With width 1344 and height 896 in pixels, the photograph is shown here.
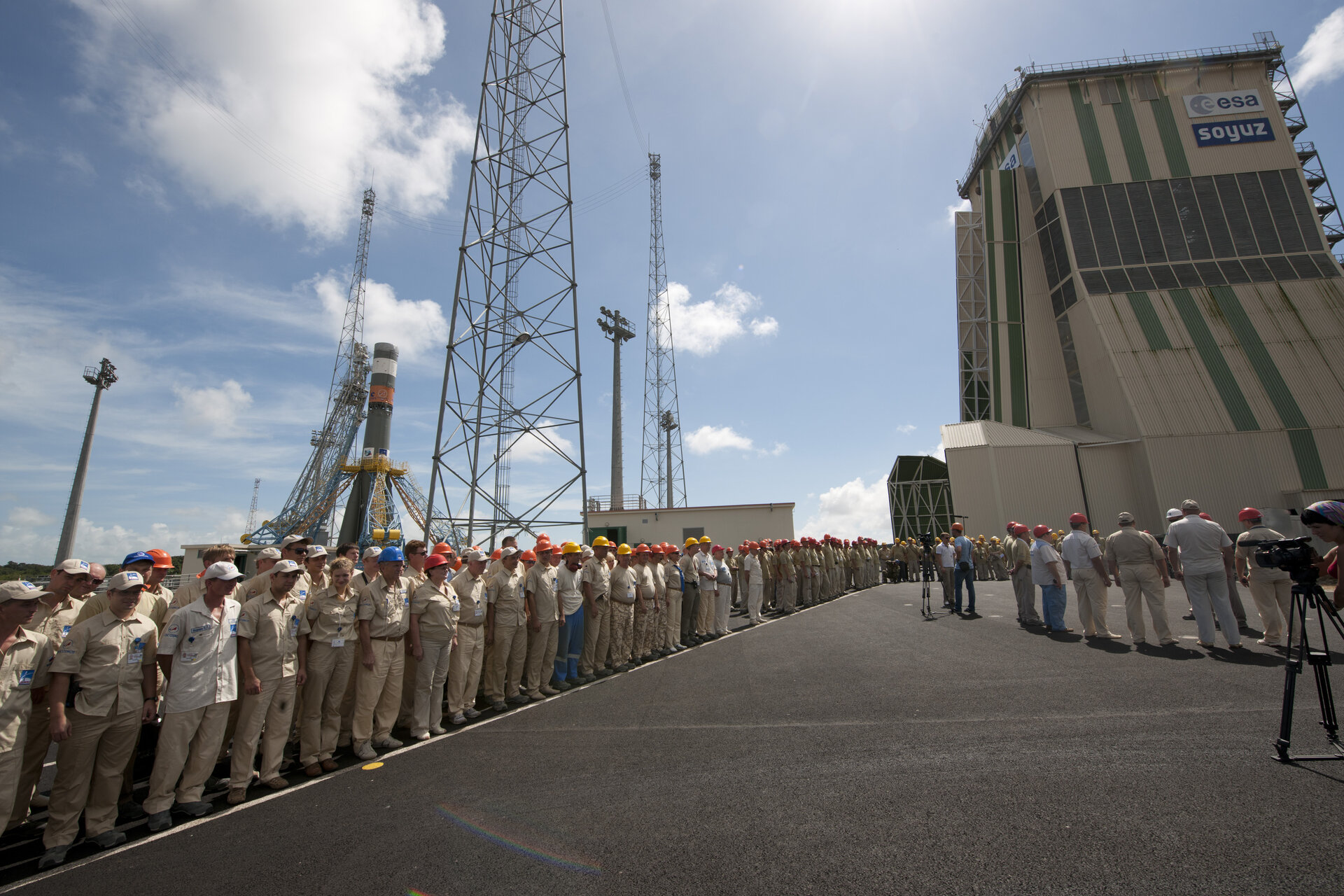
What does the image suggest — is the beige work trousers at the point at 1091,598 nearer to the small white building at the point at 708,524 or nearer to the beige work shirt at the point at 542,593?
the beige work shirt at the point at 542,593

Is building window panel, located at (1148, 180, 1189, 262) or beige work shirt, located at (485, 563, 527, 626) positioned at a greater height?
building window panel, located at (1148, 180, 1189, 262)

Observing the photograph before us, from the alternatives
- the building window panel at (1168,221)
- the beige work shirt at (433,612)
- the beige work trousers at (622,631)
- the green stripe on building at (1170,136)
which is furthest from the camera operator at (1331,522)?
the green stripe on building at (1170,136)

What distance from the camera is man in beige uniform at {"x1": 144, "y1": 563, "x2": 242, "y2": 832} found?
4.19m

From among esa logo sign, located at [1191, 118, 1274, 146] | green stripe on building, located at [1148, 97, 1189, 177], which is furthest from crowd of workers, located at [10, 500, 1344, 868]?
esa logo sign, located at [1191, 118, 1274, 146]

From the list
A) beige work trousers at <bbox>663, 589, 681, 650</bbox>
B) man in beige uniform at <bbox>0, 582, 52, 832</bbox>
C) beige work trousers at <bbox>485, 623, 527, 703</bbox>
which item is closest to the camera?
man in beige uniform at <bbox>0, 582, 52, 832</bbox>

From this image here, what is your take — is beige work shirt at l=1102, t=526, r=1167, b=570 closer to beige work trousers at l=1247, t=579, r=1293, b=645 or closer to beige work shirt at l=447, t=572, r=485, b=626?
beige work trousers at l=1247, t=579, r=1293, b=645

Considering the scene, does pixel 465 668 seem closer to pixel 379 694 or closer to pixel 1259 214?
pixel 379 694

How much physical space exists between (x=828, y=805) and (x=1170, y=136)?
139 feet

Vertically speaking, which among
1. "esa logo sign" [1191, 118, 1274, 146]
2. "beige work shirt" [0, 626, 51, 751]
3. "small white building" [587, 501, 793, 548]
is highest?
"esa logo sign" [1191, 118, 1274, 146]

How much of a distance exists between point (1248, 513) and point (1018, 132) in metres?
38.6

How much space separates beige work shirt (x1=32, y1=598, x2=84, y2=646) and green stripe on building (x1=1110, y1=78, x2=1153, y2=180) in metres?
42.3

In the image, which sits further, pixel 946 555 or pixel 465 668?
pixel 946 555

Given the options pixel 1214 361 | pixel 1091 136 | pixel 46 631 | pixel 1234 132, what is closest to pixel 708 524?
pixel 46 631

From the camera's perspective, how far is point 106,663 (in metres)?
4.02
